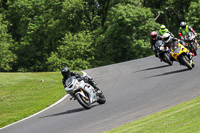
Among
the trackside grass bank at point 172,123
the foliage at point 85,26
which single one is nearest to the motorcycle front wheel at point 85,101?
the trackside grass bank at point 172,123

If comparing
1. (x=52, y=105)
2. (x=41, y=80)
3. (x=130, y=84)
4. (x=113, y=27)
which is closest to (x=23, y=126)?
(x=52, y=105)

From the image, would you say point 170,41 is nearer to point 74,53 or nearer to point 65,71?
point 65,71

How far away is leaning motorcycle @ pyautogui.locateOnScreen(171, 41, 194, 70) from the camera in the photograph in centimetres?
1747

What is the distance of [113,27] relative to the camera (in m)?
48.2

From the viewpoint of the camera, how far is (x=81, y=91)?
→ 43.1ft

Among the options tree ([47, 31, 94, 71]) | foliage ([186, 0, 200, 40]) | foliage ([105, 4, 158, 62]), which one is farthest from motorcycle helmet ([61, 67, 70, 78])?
tree ([47, 31, 94, 71])

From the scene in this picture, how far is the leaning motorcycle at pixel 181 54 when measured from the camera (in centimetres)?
1747

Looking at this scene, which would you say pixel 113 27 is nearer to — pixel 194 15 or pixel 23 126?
pixel 194 15

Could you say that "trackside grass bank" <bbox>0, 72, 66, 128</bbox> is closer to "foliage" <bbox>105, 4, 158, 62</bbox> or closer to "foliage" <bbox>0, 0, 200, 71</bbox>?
"foliage" <bbox>105, 4, 158, 62</bbox>

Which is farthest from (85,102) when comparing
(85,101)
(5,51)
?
(5,51)

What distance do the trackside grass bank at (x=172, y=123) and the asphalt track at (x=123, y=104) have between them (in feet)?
3.02

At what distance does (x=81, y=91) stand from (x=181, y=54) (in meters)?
5.94

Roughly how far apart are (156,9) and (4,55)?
1974 centimetres

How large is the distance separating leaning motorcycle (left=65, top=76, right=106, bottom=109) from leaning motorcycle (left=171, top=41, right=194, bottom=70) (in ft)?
17.2
